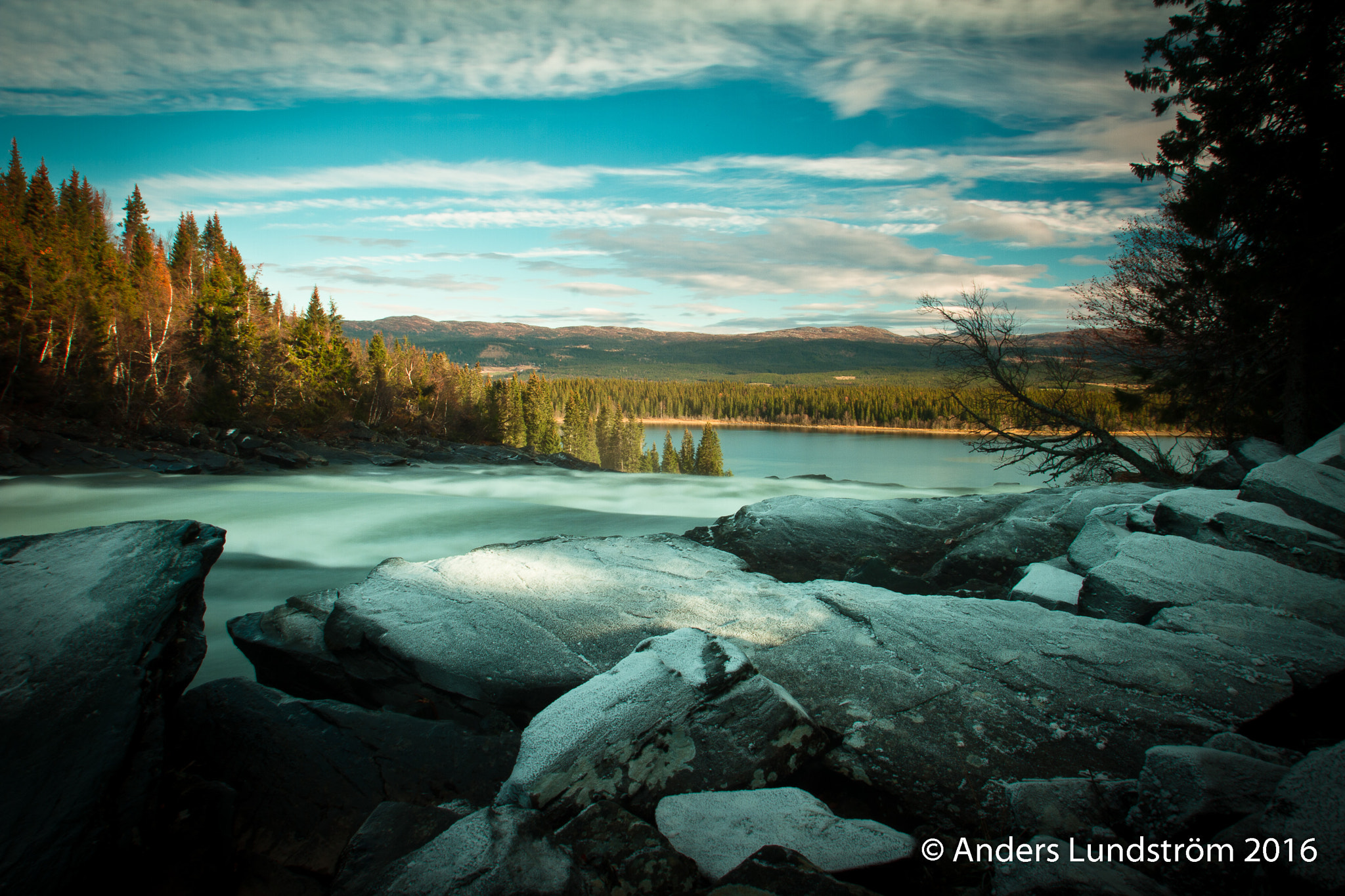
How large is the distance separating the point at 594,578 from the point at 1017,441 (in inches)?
460

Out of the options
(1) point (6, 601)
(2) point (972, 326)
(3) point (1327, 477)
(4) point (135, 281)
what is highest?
(4) point (135, 281)

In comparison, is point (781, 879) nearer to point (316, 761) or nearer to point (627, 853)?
point (627, 853)

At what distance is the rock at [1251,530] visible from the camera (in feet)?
17.6

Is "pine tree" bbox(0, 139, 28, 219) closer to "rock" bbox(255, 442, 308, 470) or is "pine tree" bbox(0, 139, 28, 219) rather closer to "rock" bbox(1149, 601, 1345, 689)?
"rock" bbox(255, 442, 308, 470)

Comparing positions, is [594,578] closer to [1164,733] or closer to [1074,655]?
[1074,655]

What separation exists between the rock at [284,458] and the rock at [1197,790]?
95.8 ft

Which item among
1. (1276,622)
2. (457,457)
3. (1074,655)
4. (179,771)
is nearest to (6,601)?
(179,771)

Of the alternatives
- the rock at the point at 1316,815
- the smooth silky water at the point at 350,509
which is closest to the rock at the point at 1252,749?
the rock at the point at 1316,815

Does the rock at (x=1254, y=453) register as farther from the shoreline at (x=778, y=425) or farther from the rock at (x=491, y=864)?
the shoreline at (x=778, y=425)

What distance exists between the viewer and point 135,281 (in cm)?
5791

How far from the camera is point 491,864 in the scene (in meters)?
2.55

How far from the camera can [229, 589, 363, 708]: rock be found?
484cm

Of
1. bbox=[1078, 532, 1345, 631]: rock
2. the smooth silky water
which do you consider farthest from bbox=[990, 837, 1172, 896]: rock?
the smooth silky water

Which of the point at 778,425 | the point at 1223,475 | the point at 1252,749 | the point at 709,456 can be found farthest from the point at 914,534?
the point at 778,425
